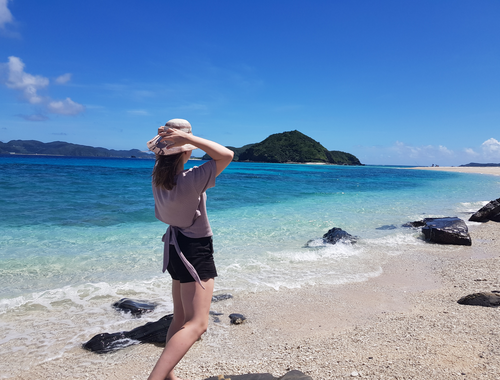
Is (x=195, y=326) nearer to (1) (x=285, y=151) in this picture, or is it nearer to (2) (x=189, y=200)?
(2) (x=189, y=200)

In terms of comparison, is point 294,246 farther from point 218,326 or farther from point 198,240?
point 198,240

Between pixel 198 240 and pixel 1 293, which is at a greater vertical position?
pixel 198 240

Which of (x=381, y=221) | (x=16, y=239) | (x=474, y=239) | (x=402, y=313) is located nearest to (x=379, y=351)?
(x=402, y=313)

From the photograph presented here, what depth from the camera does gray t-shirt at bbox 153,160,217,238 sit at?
2.07 meters

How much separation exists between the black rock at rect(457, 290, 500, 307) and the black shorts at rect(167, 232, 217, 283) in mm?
4079

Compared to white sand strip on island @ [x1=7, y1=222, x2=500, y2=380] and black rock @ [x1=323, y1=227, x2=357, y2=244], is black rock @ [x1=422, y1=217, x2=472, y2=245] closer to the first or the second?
black rock @ [x1=323, y1=227, x2=357, y2=244]

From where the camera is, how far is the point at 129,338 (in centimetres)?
377

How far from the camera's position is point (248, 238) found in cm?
935

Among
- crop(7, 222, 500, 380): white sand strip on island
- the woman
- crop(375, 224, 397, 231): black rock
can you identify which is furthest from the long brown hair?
crop(375, 224, 397, 231): black rock

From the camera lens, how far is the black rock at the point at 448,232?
28.8 ft

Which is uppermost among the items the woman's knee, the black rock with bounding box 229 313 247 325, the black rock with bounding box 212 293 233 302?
Result: the woman's knee

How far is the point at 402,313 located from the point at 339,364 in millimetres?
1930

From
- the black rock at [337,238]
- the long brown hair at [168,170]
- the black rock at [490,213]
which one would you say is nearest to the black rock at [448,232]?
the black rock at [337,238]

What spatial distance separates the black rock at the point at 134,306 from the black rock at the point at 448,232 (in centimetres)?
814
